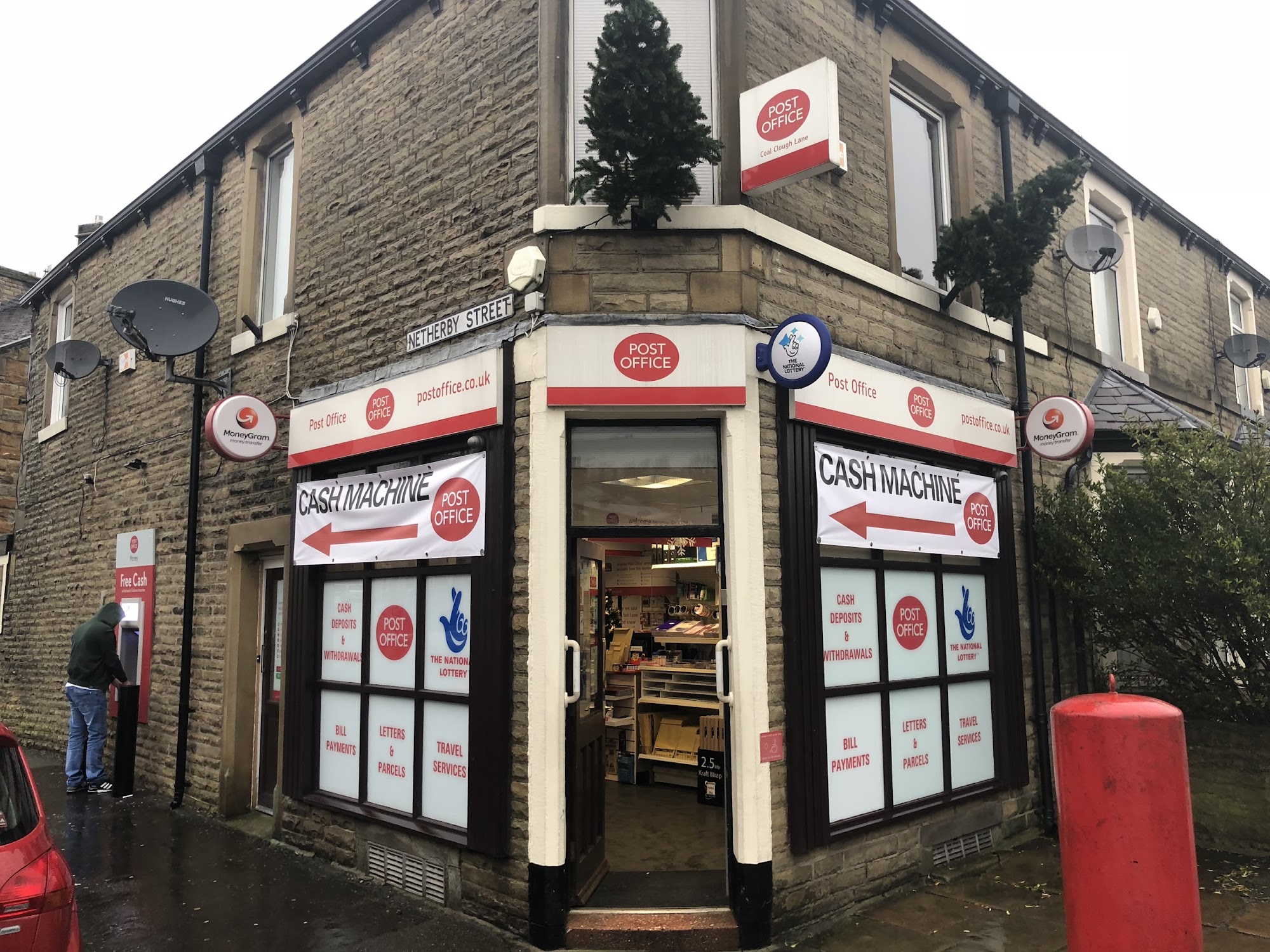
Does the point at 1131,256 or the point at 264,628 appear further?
the point at 1131,256

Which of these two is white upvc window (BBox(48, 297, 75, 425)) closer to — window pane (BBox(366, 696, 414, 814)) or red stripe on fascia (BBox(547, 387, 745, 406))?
window pane (BBox(366, 696, 414, 814))

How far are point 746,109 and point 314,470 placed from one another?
440cm

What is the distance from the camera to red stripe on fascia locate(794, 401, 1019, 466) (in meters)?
5.93

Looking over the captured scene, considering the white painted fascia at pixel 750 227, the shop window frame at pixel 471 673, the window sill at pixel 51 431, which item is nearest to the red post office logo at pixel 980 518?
the white painted fascia at pixel 750 227

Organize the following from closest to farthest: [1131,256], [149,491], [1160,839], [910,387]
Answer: [1160,839], [910,387], [149,491], [1131,256]

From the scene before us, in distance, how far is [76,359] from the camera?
1077 cm

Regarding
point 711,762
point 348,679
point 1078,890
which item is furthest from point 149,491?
point 1078,890

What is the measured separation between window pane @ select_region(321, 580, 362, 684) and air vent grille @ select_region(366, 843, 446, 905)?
1253mm

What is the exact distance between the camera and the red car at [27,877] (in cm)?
341

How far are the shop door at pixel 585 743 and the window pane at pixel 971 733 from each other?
8.87 feet

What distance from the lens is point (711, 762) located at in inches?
321

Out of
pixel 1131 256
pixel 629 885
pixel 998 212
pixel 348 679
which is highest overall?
pixel 1131 256

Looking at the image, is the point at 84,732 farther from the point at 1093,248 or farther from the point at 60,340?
the point at 1093,248

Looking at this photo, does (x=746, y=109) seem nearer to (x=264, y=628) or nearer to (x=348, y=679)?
(x=348, y=679)
